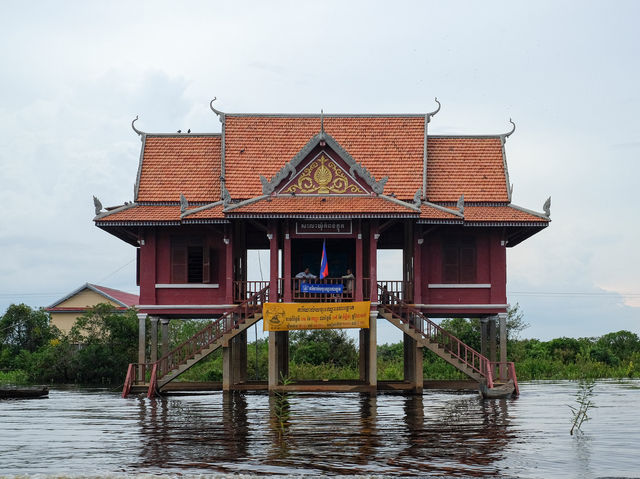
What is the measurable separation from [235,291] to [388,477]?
55.1 ft

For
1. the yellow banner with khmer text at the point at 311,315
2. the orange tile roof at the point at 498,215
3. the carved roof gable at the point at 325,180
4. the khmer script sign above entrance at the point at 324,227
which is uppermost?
the carved roof gable at the point at 325,180

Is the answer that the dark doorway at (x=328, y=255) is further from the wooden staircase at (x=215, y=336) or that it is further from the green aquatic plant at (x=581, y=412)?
the green aquatic plant at (x=581, y=412)

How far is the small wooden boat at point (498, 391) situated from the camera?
2656 centimetres

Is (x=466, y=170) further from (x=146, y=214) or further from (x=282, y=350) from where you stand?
(x=146, y=214)

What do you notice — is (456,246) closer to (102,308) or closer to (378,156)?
(378,156)

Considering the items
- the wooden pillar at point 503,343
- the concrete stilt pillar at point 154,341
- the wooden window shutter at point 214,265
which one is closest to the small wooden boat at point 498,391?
the wooden pillar at point 503,343

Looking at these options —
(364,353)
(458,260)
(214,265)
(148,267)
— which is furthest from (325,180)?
(364,353)

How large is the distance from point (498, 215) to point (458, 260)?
6.23 feet

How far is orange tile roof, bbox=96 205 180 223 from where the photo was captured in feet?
93.1

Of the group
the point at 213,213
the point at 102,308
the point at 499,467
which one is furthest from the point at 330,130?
the point at 499,467

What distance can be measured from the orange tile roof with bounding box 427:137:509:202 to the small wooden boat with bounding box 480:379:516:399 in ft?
19.7

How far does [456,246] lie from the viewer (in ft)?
96.2

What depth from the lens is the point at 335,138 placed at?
31188mm

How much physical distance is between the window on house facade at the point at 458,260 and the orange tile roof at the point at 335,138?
2001mm
